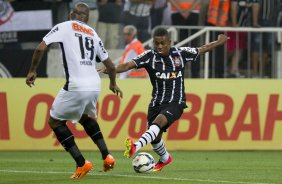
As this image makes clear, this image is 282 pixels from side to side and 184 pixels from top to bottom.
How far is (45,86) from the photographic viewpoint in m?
19.3

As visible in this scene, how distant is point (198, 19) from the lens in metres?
22.0

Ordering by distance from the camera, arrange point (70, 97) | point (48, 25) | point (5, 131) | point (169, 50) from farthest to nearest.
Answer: point (48, 25), point (5, 131), point (169, 50), point (70, 97)

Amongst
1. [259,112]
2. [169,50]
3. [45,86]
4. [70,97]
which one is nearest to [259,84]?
[259,112]

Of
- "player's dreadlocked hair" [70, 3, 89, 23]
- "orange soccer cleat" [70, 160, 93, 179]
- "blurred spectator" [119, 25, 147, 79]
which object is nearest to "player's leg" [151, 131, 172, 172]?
"orange soccer cleat" [70, 160, 93, 179]

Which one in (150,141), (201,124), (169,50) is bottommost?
(201,124)

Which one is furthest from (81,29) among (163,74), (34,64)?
(163,74)

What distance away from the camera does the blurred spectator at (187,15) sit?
2133cm

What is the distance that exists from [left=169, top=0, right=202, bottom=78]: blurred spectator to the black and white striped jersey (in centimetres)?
770

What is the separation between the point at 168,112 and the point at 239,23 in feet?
29.7

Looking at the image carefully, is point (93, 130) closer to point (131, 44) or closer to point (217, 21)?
point (131, 44)

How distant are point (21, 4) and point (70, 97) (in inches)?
336

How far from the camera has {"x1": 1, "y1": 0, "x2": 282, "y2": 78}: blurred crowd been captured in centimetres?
2091

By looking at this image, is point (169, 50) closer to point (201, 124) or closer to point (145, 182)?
point (145, 182)

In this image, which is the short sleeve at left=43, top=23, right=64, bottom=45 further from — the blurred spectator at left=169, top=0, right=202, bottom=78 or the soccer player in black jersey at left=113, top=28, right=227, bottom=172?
the blurred spectator at left=169, top=0, right=202, bottom=78
